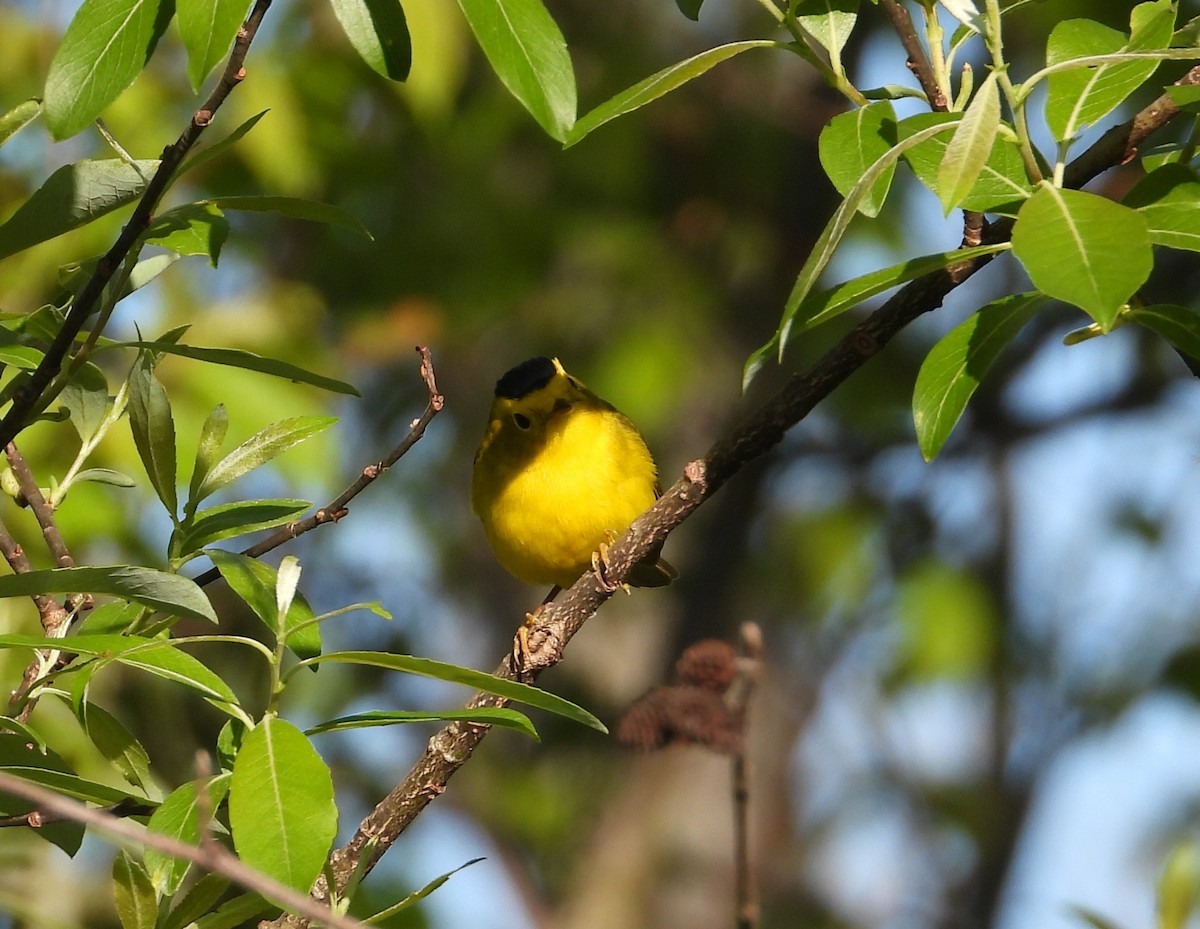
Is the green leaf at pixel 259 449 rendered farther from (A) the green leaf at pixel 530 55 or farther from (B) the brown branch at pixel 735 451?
(A) the green leaf at pixel 530 55

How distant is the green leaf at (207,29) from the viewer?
147cm

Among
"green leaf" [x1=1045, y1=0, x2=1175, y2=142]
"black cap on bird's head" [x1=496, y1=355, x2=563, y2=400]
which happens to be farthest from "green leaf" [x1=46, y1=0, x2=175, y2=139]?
"black cap on bird's head" [x1=496, y1=355, x2=563, y2=400]

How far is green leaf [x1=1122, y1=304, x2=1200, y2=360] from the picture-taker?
5.11 ft

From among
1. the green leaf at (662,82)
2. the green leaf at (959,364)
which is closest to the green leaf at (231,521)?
the green leaf at (662,82)

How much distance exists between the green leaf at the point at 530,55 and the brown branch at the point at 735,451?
0.49 m

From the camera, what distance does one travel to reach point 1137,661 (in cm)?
791

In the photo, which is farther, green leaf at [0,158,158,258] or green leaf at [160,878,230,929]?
green leaf at [160,878,230,929]

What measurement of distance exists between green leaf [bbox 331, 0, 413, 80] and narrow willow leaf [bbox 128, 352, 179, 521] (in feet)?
1.59

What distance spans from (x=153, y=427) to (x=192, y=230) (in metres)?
0.27

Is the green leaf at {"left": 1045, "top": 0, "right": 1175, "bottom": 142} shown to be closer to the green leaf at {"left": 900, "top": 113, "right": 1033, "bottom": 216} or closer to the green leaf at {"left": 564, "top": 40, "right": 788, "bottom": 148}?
the green leaf at {"left": 900, "top": 113, "right": 1033, "bottom": 216}

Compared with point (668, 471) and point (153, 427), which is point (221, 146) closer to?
point (153, 427)

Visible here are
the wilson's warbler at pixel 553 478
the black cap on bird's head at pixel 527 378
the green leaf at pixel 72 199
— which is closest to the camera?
the green leaf at pixel 72 199

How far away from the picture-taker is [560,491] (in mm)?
4121

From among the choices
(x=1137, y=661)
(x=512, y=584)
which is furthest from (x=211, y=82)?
(x=1137, y=661)
